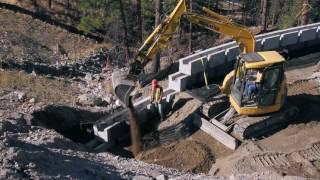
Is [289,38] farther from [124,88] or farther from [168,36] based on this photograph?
[124,88]

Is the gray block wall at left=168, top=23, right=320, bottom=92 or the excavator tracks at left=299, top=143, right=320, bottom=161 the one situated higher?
the gray block wall at left=168, top=23, right=320, bottom=92

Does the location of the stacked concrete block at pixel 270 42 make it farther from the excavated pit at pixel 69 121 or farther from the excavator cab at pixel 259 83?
the excavated pit at pixel 69 121

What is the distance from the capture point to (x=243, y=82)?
52.9 ft

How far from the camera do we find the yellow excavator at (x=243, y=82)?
52.4ft

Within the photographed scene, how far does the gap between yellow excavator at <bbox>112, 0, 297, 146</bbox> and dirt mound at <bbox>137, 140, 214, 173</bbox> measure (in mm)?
1169

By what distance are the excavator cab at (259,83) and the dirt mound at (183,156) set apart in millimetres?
1787

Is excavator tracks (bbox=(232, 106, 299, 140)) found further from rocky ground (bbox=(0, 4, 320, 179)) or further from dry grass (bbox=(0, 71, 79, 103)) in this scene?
dry grass (bbox=(0, 71, 79, 103))

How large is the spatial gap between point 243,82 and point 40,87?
7.99 metres

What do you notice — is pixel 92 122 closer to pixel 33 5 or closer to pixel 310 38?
pixel 310 38

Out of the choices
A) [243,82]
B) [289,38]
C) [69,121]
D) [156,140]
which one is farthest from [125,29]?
[243,82]

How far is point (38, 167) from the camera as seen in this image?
36.0 feet

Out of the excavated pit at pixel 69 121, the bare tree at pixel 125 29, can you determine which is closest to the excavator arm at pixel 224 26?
the excavated pit at pixel 69 121

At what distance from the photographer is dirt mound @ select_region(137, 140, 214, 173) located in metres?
15.8

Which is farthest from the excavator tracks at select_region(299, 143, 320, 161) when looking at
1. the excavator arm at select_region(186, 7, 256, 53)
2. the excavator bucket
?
the excavator bucket
